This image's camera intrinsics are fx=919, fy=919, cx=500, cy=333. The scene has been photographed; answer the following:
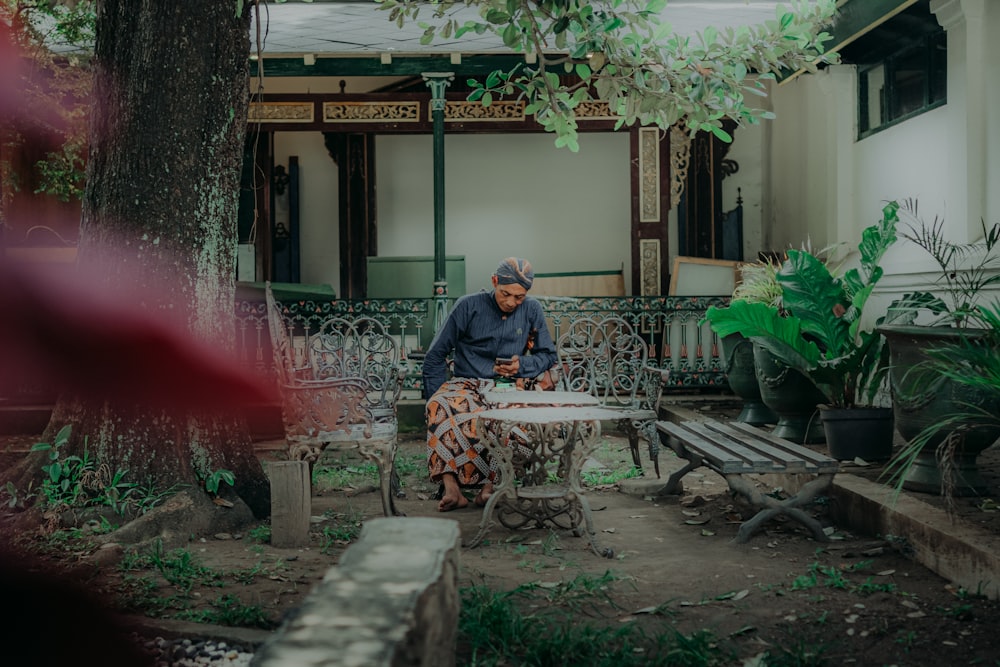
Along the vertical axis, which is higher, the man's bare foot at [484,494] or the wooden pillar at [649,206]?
the wooden pillar at [649,206]

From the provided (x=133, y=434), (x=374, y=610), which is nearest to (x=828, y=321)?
(x=133, y=434)

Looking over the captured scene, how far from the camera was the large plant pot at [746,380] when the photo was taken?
24.9ft

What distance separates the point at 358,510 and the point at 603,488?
69.5 inches

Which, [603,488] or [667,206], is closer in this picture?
[603,488]

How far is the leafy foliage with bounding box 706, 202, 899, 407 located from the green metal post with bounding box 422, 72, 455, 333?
12.1 ft

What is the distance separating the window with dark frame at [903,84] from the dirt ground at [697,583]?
14.5 feet

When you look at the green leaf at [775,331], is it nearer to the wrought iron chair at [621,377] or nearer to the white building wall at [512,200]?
the wrought iron chair at [621,377]

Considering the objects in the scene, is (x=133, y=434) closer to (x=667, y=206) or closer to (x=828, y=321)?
(x=828, y=321)

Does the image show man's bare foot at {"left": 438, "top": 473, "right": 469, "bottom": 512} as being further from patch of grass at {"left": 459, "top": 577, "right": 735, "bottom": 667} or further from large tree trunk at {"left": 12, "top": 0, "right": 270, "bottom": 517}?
patch of grass at {"left": 459, "top": 577, "right": 735, "bottom": 667}

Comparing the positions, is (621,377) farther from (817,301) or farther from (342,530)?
(342,530)

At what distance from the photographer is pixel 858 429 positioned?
585 centimetres

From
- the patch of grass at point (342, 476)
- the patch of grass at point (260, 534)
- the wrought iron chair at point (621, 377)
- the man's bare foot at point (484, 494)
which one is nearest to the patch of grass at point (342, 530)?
the patch of grass at point (260, 534)

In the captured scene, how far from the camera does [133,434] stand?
4914 mm

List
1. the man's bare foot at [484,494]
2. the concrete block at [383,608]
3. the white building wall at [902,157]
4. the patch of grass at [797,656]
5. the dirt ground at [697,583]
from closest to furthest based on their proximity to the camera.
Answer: the concrete block at [383,608]
the patch of grass at [797,656]
the dirt ground at [697,583]
the man's bare foot at [484,494]
the white building wall at [902,157]
